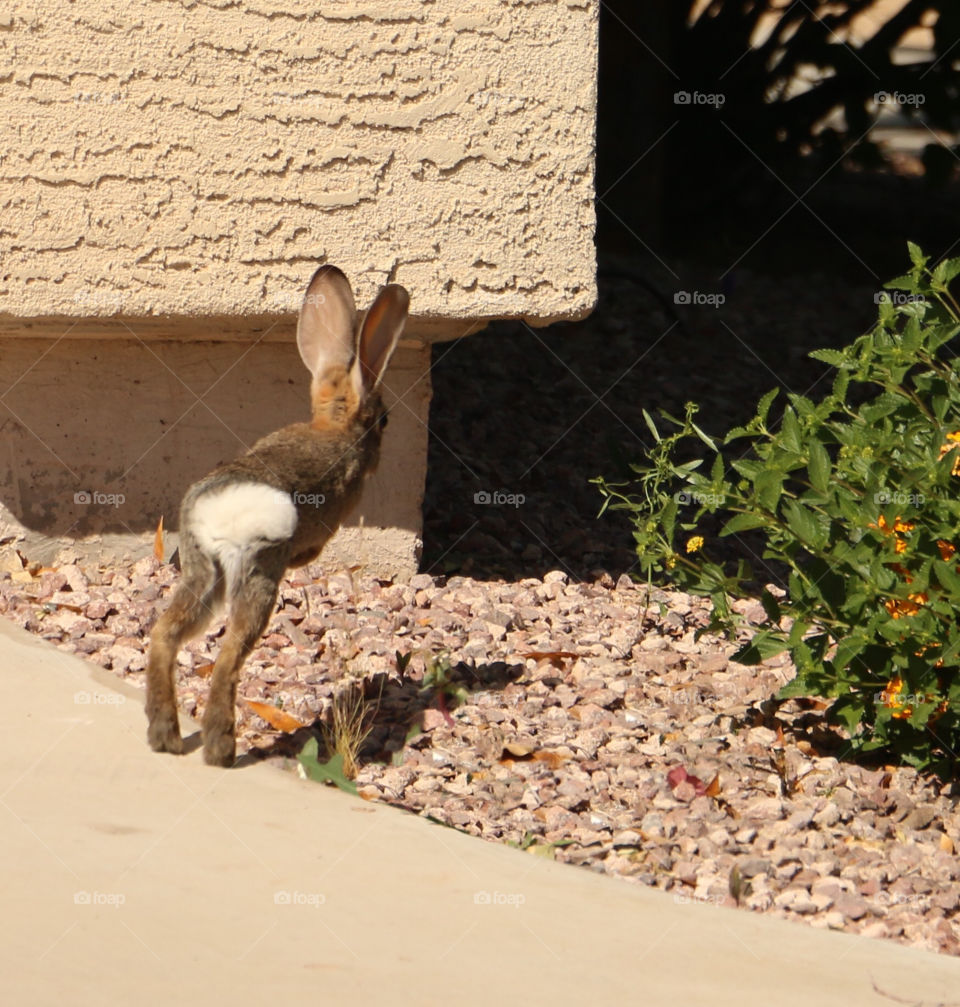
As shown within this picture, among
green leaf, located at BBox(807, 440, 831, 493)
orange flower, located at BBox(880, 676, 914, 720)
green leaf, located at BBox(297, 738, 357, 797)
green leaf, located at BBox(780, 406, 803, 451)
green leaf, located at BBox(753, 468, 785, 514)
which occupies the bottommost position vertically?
green leaf, located at BBox(297, 738, 357, 797)

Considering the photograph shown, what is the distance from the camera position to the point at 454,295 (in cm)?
454

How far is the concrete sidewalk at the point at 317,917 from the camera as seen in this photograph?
2594mm

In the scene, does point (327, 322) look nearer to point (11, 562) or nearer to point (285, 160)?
point (285, 160)

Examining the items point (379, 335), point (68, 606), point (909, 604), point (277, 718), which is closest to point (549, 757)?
point (277, 718)

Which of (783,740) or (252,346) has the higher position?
(252,346)

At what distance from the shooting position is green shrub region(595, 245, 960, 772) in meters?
3.40

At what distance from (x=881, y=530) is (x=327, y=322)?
1668 millimetres

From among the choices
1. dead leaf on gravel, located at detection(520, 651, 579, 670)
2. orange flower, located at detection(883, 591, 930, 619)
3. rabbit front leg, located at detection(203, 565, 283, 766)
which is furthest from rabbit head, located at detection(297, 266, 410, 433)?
orange flower, located at detection(883, 591, 930, 619)

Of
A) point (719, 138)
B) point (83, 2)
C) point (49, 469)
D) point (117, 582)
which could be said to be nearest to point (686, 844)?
point (117, 582)

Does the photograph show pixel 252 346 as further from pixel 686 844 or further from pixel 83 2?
pixel 686 844

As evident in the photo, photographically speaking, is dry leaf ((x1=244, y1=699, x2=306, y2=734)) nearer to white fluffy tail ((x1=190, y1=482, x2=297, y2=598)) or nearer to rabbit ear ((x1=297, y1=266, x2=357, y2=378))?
white fluffy tail ((x1=190, y1=482, x2=297, y2=598))

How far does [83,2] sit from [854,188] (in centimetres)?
762

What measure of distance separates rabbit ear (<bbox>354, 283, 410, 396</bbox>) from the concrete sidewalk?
3.93 feet

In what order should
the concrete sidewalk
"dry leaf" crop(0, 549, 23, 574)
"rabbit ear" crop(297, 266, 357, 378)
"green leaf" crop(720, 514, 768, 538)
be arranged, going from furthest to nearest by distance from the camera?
"dry leaf" crop(0, 549, 23, 574) < "rabbit ear" crop(297, 266, 357, 378) < "green leaf" crop(720, 514, 768, 538) < the concrete sidewalk
